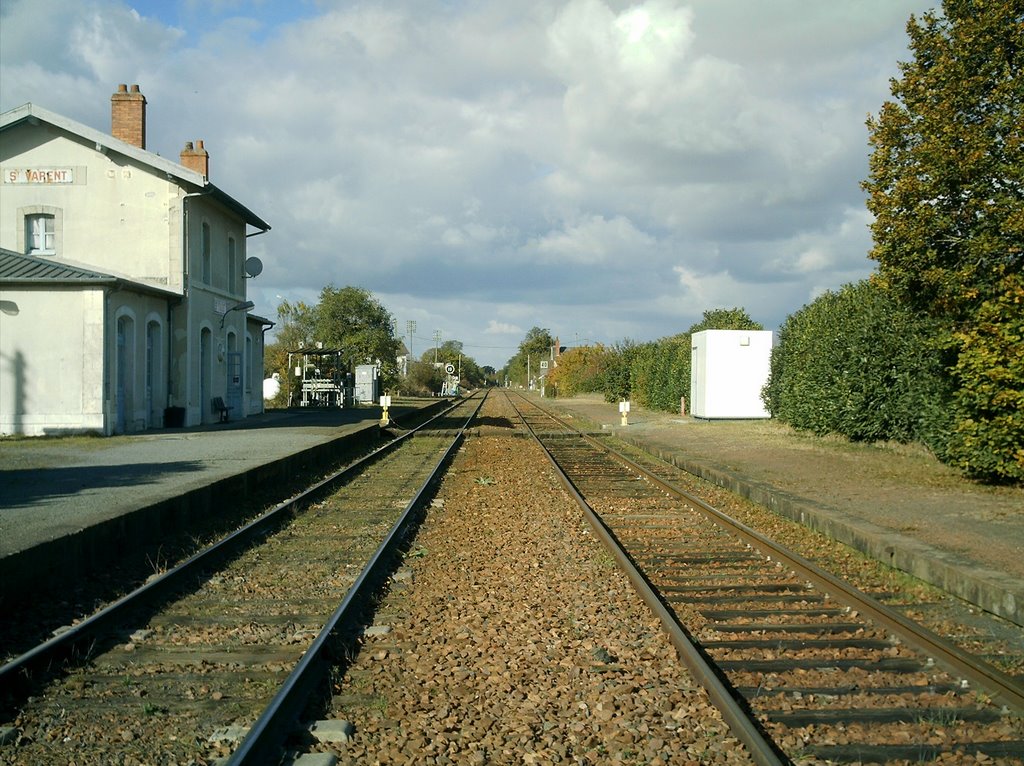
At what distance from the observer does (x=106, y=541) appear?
29.2 ft

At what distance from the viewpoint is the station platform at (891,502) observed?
25.1 ft

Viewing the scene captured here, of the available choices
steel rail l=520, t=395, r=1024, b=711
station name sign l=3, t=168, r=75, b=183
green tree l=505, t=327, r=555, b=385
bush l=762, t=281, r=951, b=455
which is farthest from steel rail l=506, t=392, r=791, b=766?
green tree l=505, t=327, r=555, b=385

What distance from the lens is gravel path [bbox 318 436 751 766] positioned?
4.45 m

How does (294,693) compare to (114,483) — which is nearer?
(294,693)

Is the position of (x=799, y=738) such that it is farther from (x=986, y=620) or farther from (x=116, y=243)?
(x=116, y=243)

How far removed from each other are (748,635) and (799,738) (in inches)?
70.9

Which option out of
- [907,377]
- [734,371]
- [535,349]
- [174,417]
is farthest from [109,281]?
[535,349]

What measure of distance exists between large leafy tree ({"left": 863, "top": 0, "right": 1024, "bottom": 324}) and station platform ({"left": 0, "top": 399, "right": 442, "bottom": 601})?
10326mm

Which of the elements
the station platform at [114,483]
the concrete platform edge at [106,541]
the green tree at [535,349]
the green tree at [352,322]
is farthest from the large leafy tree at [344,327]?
the green tree at [535,349]

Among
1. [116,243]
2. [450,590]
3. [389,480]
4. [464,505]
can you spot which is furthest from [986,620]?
[116,243]

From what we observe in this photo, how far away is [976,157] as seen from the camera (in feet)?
39.5

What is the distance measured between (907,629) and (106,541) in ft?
23.1

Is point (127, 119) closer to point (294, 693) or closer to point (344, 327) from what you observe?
point (294, 693)

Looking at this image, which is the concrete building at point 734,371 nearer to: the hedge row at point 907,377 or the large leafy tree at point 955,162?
the hedge row at point 907,377
